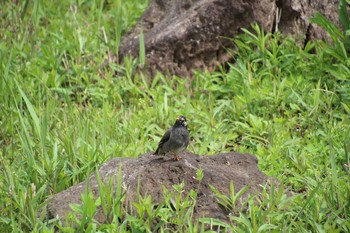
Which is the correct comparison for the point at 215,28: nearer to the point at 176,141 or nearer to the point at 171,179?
the point at 176,141

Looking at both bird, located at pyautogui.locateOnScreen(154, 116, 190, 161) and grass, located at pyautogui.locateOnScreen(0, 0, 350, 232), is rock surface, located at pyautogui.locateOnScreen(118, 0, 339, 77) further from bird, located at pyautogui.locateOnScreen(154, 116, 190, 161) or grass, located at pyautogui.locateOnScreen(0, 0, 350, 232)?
bird, located at pyautogui.locateOnScreen(154, 116, 190, 161)

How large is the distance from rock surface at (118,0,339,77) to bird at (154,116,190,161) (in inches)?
84.8

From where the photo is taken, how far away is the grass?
180 inches

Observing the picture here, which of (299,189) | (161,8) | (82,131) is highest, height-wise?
(161,8)

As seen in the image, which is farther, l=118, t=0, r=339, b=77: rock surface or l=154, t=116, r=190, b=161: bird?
l=118, t=0, r=339, b=77: rock surface

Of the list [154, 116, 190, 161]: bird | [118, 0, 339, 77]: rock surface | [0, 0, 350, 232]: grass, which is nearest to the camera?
[0, 0, 350, 232]: grass

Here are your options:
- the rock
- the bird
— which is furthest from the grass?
the bird

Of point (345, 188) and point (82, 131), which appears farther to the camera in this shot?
point (82, 131)

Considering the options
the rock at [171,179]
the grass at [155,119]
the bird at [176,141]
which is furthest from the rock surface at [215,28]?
the rock at [171,179]

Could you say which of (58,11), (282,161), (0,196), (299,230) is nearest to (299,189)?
(282,161)

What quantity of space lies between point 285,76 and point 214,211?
266 centimetres

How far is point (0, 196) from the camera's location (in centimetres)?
514

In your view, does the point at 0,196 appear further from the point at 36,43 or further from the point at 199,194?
the point at 36,43

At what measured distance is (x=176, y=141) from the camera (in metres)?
5.10
